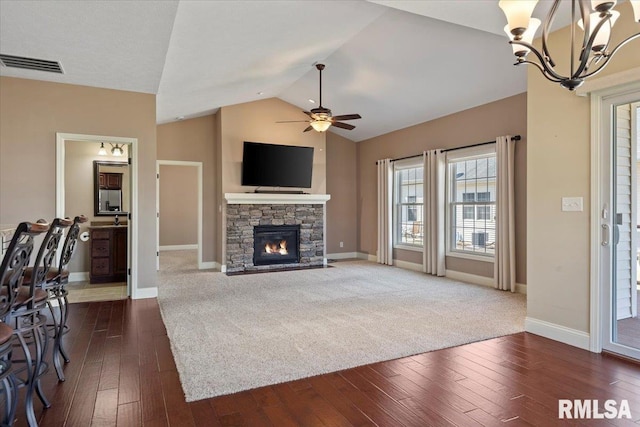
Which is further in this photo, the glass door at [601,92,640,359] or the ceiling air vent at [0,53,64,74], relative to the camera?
the ceiling air vent at [0,53,64,74]

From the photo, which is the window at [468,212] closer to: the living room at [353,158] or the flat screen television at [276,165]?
the living room at [353,158]

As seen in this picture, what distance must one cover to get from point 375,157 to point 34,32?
6.35 metres

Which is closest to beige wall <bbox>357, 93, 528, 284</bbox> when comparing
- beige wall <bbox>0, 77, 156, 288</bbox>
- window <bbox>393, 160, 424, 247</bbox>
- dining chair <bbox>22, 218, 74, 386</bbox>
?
window <bbox>393, 160, 424, 247</bbox>

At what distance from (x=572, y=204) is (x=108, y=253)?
608cm

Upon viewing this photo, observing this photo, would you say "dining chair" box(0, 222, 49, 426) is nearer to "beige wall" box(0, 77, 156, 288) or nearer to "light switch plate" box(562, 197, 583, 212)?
"beige wall" box(0, 77, 156, 288)

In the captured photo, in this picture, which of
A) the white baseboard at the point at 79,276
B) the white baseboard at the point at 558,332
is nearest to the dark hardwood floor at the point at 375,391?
the white baseboard at the point at 558,332

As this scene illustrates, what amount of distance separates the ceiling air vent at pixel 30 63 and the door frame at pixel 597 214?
5202 mm

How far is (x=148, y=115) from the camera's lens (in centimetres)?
496

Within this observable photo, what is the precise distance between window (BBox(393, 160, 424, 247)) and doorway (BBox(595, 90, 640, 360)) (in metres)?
4.06

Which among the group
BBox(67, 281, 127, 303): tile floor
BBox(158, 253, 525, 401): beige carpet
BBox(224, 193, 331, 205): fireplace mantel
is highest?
BBox(224, 193, 331, 205): fireplace mantel

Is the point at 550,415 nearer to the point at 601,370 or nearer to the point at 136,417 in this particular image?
the point at 601,370

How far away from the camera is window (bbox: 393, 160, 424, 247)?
7355mm

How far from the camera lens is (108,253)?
5.72m

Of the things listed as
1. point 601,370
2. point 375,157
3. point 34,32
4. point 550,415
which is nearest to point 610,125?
point 601,370
